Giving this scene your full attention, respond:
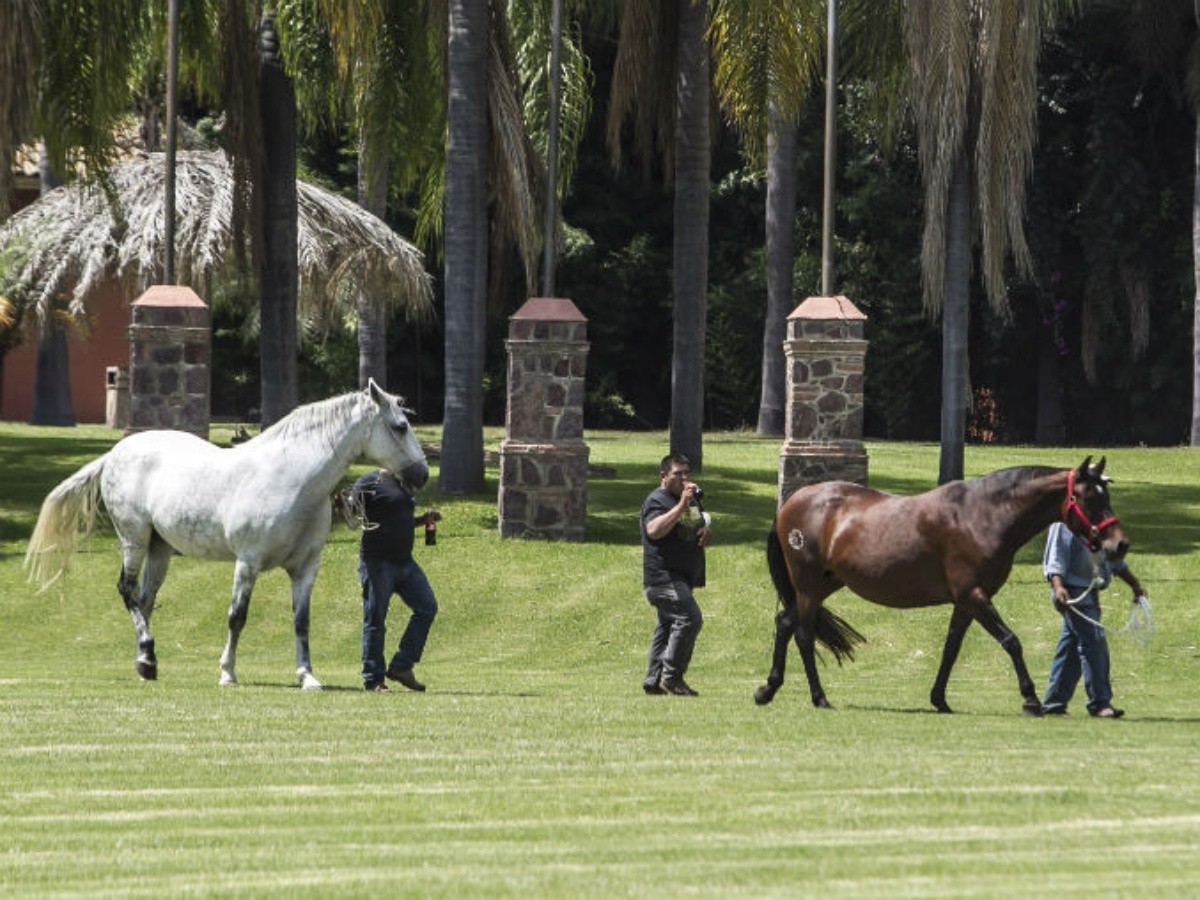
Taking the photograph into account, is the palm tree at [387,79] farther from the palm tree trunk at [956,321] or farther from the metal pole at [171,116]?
the palm tree trunk at [956,321]

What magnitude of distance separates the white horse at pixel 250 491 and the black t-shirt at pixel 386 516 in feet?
0.64

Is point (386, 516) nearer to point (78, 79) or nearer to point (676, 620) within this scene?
point (676, 620)

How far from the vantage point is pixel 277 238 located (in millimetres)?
30734

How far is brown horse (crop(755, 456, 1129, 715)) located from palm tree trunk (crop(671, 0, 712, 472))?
14298mm

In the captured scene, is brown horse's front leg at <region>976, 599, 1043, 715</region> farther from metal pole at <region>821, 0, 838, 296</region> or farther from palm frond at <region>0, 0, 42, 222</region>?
palm frond at <region>0, 0, 42, 222</region>

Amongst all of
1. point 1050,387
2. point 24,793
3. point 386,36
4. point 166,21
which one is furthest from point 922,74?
point 1050,387

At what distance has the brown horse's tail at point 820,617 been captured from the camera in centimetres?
1698

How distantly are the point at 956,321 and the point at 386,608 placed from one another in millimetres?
15300

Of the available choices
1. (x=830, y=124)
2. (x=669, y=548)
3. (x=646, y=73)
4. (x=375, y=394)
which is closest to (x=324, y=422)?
(x=375, y=394)

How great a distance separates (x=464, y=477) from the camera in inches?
1177

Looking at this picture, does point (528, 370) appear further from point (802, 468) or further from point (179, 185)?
point (179, 185)

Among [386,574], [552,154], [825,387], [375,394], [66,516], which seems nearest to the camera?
[375,394]

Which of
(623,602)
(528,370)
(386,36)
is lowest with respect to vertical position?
(623,602)

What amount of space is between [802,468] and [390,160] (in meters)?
8.04
